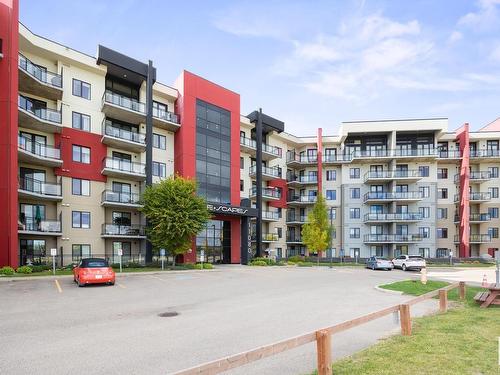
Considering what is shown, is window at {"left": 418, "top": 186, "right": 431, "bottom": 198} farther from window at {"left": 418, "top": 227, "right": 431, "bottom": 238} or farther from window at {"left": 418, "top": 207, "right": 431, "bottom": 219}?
window at {"left": 418, "top": 227, "right": 431, "bottom": 238}

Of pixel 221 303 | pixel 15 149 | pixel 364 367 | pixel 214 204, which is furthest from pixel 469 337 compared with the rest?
pixel 214 204

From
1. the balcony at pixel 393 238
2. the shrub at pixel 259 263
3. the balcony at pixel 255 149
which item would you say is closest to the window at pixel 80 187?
the shrub at pixel 259 263

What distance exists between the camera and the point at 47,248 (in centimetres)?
2950

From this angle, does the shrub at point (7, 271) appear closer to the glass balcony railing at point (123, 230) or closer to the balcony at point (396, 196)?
the glass balcony railing at point (123, 230)

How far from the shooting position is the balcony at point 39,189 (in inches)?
1065

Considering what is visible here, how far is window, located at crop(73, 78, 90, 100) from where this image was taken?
31.8 m

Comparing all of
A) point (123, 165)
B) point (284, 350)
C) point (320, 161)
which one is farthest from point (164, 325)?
point (320, 161)

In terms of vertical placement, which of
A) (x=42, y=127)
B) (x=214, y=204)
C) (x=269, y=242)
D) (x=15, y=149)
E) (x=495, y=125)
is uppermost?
(x=495, y=125)

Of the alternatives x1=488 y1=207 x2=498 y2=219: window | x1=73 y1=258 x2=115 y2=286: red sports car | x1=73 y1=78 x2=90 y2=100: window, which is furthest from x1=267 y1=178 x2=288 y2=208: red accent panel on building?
x1=73 y1=258 x2=115 y2=286: red sports car

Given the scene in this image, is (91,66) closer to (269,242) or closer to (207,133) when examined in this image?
Result: (207,133)

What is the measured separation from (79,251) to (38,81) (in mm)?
13856

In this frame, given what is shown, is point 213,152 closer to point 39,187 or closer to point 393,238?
point 39,187

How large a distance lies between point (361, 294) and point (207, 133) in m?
26.1

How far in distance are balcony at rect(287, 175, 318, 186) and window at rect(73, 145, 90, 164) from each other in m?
28.8
